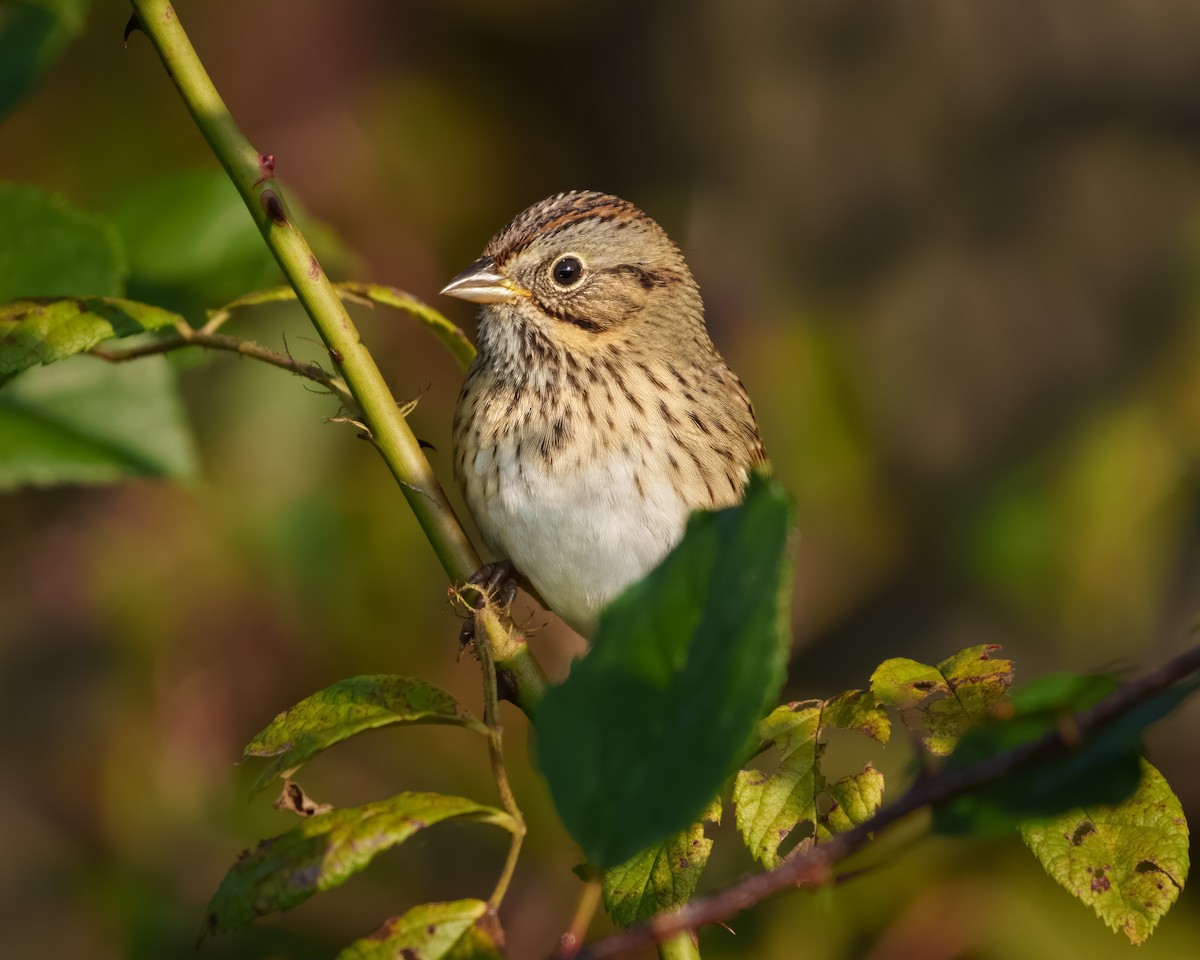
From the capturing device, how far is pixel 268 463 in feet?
15.4

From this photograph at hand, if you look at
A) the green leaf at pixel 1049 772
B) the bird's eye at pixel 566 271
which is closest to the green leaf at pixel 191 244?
the bird's eye at pixel 566 271

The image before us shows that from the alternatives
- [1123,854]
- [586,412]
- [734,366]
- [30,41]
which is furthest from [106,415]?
[734,366]

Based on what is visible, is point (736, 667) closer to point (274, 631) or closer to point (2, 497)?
point (274, 631)

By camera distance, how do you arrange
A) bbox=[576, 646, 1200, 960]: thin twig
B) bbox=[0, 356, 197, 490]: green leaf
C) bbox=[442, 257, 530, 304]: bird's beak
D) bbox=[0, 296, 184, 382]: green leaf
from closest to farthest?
bbox=[576, 646, 1200, 960]: thin twig → bbox=[0, 296, 184, 382]: green leaf → bbox=[0, 356, 197, 490]: green leaf → bbox=[442, 257, 530, 304]: bird's beak

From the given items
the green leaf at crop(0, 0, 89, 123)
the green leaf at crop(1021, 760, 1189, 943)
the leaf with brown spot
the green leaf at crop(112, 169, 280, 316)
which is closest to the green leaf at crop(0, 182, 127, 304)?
the green leaf at crop(0, 0, 89, 123)

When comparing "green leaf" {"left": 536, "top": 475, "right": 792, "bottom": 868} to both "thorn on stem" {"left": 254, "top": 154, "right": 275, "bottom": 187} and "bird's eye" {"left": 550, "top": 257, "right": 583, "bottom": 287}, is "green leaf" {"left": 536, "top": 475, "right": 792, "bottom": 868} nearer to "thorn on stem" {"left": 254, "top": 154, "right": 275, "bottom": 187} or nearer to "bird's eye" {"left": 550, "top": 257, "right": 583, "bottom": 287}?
"thorn on stem" {"left": 254, "top": 154, "right": 275, "bottom": 187}

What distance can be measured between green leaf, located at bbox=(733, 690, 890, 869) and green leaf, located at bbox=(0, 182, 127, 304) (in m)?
1.02

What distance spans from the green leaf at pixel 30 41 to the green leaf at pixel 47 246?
0.14 m

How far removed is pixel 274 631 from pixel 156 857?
755 millimetres

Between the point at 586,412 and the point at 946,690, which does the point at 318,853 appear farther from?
the point at 586,412

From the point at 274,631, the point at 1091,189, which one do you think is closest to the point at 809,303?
the point at 1091,189

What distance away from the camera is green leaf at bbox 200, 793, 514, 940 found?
118cm

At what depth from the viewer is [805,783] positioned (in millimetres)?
1557

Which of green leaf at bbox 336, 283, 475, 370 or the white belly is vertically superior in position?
green leaf at bbox 336, 283, 475, 370
